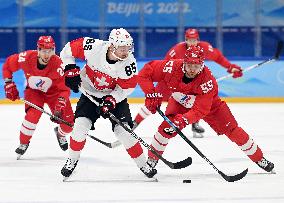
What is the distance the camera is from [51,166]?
16.8ft

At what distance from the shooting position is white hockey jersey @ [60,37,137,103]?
4477mm

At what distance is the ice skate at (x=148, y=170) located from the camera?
15.0ft

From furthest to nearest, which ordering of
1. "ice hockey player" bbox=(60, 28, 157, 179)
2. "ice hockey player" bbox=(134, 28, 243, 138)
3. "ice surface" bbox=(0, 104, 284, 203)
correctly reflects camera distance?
"ice hockey player" bbox=(134, 28, 243, 138), "ice hockey player" bbox=(60, 28, 157, 179), "ice surface" bbox=(0, 104, 284, 203)

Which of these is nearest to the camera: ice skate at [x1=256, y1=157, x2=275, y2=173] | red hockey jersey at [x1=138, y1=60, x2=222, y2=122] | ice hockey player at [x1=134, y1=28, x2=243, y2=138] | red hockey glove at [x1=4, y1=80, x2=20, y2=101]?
red hockey jersey at [x1=138, y1=60, x2=222, y2=122]

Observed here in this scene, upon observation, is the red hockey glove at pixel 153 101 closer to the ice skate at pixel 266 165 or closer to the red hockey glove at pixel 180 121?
the red hockey glove at pixel 180 121

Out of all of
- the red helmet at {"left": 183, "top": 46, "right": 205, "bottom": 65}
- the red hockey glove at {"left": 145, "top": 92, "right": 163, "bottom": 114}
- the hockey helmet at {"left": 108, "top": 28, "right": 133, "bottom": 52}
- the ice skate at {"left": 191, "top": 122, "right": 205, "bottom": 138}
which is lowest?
the ice skate at {"left": 191, "top": 122, "right": 205, "bottom": 138}

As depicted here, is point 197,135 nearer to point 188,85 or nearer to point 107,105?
point 188,85

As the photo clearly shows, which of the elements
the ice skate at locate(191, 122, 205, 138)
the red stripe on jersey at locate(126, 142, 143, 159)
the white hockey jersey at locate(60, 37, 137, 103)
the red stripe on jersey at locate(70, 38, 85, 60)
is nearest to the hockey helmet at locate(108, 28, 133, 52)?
the white hockey jersey at locate(60, 37, 137, 103)

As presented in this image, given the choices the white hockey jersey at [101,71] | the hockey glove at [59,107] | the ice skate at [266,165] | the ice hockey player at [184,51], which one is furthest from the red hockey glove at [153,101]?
the ice hockey player at [184,51]

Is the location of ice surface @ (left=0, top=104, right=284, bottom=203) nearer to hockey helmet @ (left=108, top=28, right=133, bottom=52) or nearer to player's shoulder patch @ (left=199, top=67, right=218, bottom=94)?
player's shoulder patch @ (left=199, top=67, right=218, bottom=94)

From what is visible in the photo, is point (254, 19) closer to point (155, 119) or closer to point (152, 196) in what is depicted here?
point (155, 119)

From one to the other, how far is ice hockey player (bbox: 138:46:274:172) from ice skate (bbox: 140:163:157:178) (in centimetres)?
21

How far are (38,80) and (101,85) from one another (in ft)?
3.38

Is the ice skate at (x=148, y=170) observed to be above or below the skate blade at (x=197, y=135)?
above
